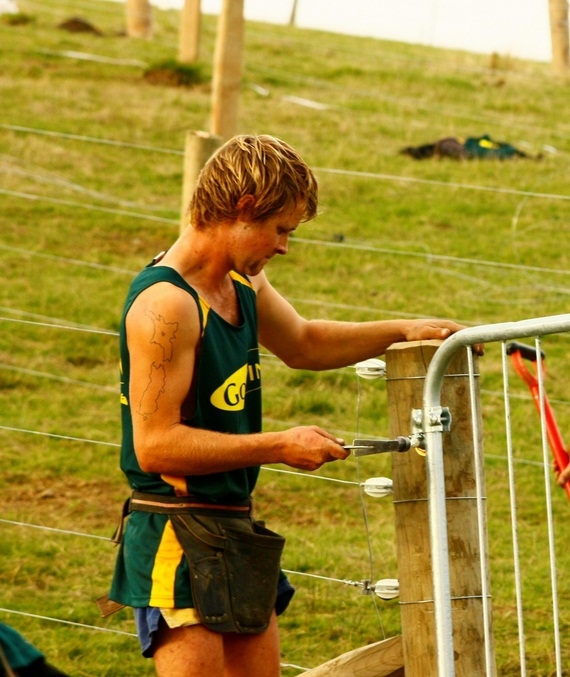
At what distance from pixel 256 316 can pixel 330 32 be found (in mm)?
21119

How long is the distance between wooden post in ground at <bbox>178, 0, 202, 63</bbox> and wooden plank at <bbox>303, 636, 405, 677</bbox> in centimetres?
1259

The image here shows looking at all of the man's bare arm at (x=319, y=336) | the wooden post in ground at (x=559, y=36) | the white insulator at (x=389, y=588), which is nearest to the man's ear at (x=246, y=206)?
the man's bare arm at (x=319, y=336)

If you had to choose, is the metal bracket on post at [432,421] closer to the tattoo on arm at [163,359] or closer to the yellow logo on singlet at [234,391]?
the yellow logo on singlet at [234,391]

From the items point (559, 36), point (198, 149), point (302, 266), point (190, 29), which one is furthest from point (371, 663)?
point (559, 36)

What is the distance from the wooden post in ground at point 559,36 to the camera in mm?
19141

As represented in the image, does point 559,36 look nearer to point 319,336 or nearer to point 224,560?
point 319,336

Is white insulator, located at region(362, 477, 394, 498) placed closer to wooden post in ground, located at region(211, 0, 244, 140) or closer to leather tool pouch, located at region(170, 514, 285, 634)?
leather tool pouch, located at region(170, 514, 285, 634)

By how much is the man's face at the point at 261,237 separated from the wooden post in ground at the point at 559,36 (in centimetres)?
1728

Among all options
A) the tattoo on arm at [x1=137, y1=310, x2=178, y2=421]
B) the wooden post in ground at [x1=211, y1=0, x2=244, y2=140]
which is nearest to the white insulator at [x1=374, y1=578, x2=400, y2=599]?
the tattoo on arm at [x1=137, y1=310, x2=178, y2=421]

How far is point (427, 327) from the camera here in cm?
324

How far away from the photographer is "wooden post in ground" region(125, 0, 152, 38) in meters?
19.0

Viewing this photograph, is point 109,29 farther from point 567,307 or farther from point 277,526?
point 277,526

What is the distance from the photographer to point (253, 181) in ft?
9.16

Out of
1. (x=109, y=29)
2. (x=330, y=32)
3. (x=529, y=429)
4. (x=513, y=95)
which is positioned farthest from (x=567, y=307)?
(x=330, y=32)
